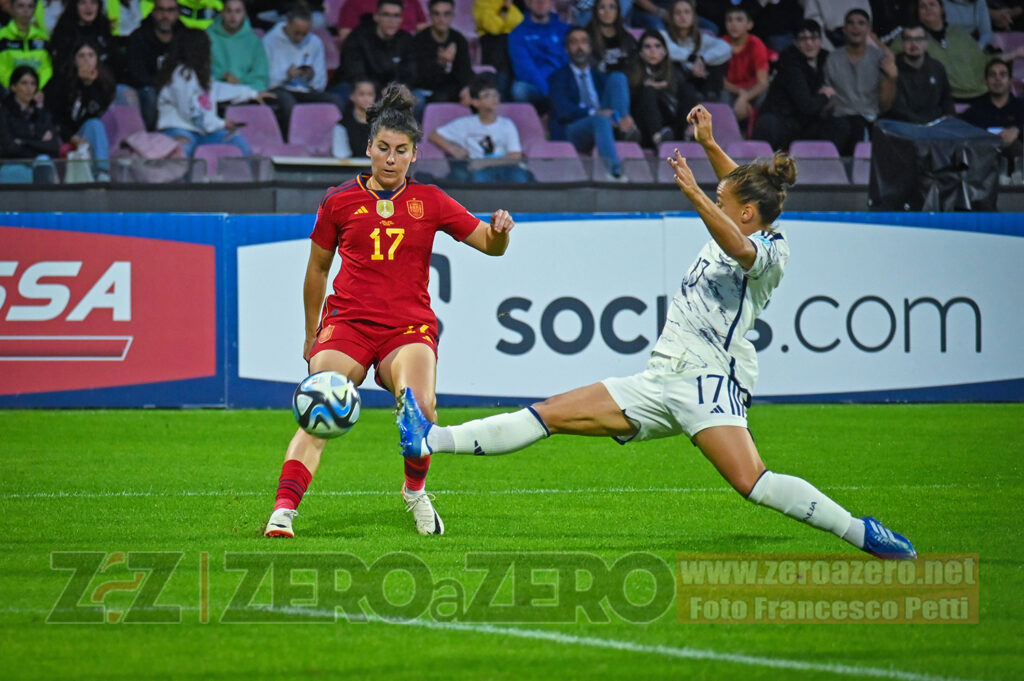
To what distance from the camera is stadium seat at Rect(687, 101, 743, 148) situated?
50.3ft

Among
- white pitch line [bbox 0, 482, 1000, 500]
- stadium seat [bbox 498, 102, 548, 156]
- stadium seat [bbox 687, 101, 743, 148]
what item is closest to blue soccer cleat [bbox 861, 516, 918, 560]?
white pitch line [bbox 0, 482, 1000, 500]

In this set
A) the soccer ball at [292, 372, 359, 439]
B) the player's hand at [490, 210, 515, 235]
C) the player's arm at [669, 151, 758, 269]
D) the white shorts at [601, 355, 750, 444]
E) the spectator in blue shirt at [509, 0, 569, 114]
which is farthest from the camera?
the spectator in blue shirt at [509, 0, 569, 114]

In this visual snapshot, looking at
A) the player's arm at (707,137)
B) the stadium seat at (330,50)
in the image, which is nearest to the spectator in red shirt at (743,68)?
the stadium seat at (330,50)

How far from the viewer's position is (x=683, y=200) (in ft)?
43.6

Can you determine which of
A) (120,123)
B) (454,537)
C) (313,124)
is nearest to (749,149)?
(313,124)

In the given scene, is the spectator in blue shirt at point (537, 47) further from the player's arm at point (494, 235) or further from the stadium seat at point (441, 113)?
the player's arm at point (494, 235)

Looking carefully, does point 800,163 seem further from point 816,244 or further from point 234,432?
point 234,432

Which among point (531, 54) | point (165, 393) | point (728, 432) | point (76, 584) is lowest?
point (165, 393)

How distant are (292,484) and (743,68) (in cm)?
1123

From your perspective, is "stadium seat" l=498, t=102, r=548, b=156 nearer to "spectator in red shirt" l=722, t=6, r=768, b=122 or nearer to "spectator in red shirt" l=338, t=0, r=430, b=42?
"spectator in red shirt" l=338, t=0, r=430, b=42

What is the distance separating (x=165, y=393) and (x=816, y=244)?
6154 millimetres

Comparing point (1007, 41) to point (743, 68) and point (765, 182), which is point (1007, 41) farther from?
point (765, 182)

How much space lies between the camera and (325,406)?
6.12 m

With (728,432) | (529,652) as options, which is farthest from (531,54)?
(529,652)
